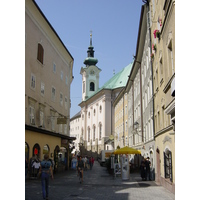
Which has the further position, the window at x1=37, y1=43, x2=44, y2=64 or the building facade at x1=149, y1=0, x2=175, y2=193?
the window at x1=37, y1=43, x2=44, y2=64

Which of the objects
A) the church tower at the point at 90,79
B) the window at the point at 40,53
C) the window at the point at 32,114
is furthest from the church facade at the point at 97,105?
the window at the point at 32,114

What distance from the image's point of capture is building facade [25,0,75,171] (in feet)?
70.3

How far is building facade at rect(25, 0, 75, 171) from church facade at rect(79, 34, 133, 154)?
32.5 metres

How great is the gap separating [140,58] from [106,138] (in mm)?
43630

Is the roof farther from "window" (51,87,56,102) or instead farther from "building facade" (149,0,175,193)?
"building facade" (149,0,175,193)

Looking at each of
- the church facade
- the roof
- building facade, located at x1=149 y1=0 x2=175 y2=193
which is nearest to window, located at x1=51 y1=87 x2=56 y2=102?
building facade, located at x1=149 y1=0 x2=175 y2=193

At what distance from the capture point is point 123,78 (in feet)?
253

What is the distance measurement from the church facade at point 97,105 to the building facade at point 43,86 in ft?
106

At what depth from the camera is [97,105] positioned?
78688 mm

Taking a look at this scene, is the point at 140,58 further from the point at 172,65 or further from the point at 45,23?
the point at 172,65

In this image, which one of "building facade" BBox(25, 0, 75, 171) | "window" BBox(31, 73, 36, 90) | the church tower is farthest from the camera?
the church tower

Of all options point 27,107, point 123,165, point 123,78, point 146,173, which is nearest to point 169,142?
point 146,173

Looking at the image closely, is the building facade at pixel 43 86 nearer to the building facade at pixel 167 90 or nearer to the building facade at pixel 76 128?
the building facade at pixel 167 90

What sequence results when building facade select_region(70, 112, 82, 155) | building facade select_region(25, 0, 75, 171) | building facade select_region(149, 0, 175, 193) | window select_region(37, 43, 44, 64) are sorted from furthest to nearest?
building facade select_region(70, 112, 82, 155), window select_region(37, 43, 44, 64), building facade select_region(25, 0, 75, 171), building facade select_region(149, 0, 175, 193)
